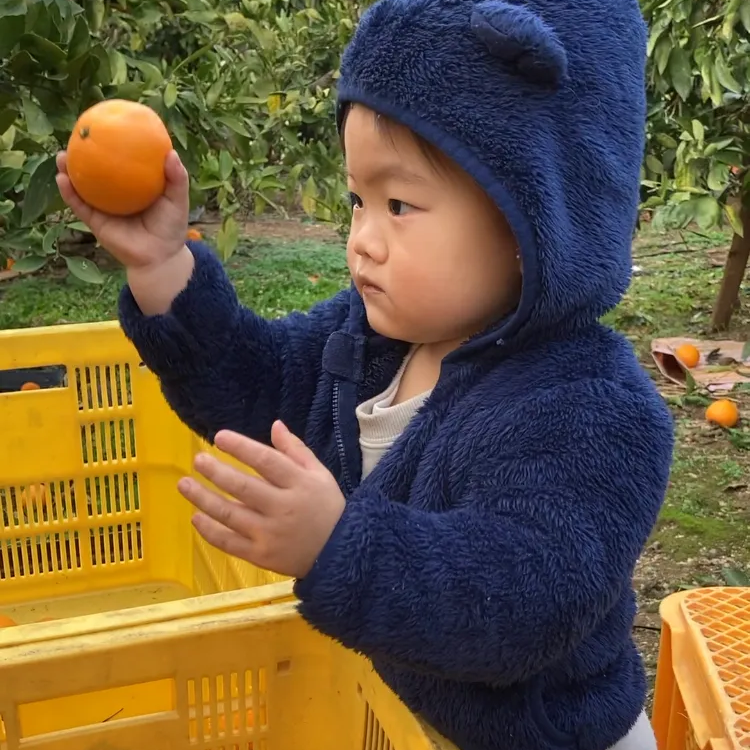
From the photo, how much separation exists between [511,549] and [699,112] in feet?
8.02

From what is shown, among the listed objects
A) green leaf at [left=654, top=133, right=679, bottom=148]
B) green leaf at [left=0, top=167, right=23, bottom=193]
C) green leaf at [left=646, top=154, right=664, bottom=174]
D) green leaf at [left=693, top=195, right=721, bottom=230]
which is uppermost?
green leaf at [left=0, top=167, right=23, bottom=193]

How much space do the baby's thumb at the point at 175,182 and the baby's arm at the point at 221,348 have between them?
3.7 inches

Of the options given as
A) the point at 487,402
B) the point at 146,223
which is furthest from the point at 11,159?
the point at 487,402

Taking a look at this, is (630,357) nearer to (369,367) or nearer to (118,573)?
(369,367)

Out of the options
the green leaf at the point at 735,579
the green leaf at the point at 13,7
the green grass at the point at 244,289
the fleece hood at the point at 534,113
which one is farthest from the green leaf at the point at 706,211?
the green grass at the point at 244,289

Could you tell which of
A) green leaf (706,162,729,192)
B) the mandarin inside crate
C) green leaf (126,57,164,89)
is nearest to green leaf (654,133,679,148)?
green leaf (706,162,729,192)

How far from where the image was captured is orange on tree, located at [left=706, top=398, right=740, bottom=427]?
133 inches

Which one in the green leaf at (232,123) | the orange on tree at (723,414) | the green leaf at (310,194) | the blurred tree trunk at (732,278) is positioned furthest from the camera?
the blurred tree trunk at (732,278)

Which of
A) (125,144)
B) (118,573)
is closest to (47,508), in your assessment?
(118,573)

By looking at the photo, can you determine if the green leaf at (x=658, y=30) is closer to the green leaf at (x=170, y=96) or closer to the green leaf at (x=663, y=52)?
the green leaf at (x=663, y=52)

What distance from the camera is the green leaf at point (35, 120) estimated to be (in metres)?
1.56

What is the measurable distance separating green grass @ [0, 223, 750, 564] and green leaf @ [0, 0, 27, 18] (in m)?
2.05

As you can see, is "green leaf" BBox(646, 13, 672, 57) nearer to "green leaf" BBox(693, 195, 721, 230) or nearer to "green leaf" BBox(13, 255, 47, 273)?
"green leaf" BBox(693, 195, 721, 230)

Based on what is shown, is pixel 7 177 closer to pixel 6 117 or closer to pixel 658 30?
pixel 6 117
